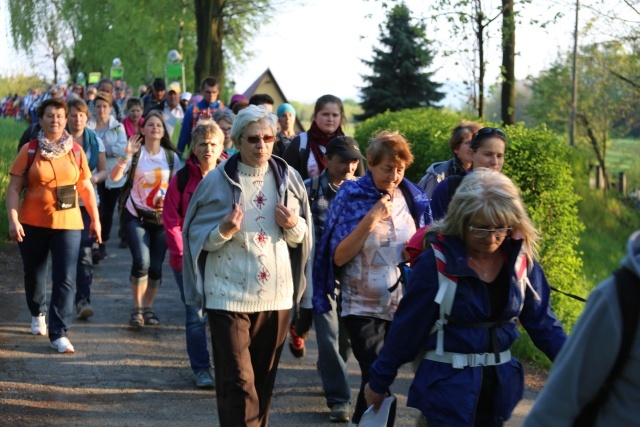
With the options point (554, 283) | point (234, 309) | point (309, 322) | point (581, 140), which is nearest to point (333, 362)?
point (309, 322)

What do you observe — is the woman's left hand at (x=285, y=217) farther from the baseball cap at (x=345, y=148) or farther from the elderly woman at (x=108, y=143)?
the elderly woman at (x=108, y=143)

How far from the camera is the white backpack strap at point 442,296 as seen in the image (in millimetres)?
Result: 3885

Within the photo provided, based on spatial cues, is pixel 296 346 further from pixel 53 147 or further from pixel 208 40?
pixel 208 40

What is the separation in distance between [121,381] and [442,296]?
4364 mm

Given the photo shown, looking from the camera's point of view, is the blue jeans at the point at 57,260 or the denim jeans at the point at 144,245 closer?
the blue jeans at the point at 57,260

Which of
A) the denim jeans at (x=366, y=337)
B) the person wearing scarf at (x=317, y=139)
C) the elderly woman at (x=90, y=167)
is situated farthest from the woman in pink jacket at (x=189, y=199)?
the denim jeans at (x=366, y=337)

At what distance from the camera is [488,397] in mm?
4016

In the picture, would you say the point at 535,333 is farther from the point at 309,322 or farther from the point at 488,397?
the point at 309,322

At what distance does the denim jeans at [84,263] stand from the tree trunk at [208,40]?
14049 millimetres

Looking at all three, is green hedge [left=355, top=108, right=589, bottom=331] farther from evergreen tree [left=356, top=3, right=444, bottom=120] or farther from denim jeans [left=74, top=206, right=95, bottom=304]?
evergreen tree [left=356, top=3, right=444, bottom=120]

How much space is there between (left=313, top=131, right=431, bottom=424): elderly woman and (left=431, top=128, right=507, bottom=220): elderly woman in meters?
0.60

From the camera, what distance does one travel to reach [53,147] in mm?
7941

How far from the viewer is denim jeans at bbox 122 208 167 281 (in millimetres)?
8773

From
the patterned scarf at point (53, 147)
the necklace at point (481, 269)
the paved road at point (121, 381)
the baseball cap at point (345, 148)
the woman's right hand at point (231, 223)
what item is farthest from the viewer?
the patterned scarf at point (53, 147)
